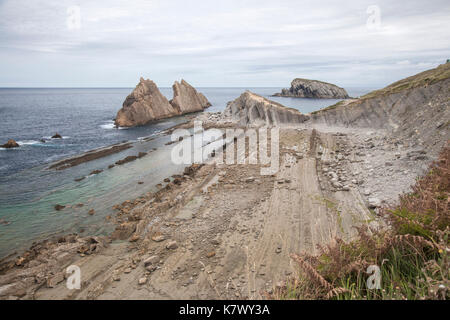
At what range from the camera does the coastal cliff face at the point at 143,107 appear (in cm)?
5256

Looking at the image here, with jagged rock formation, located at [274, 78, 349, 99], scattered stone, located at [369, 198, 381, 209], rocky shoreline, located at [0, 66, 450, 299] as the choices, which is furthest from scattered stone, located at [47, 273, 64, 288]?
jagged rock formation, located at [274, 78, 349, 99]

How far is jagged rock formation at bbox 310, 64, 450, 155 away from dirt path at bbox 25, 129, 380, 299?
7.24 m

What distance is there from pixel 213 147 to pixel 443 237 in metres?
26.1

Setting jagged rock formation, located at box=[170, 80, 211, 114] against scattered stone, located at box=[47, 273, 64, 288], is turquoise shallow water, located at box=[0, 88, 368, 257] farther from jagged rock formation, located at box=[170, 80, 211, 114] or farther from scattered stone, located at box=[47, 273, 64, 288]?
jagged rock formation, located at box=[170, 80, 211, 114]

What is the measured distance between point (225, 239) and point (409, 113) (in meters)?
20.9

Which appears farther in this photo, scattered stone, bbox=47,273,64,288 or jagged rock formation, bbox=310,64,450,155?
jagged rock formation, bbox=310,64,450,155

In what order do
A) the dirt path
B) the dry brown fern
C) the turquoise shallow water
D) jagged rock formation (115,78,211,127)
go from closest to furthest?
the dry brown fern → the dirt path → the turquoise shallow water → jagged rock formation (115,78,211,127)

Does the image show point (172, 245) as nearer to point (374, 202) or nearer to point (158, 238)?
point (158, 238)

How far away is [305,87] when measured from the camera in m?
124

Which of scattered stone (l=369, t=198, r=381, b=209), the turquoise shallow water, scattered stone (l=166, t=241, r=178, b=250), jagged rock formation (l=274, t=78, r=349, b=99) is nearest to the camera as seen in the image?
scattered stone (l=166, t=241, r=178, b=250)

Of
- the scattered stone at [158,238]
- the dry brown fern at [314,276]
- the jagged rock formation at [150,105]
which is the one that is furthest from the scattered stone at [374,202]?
the jagged rock formation at [150,105]

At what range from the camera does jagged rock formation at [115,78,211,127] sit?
2087 inches
